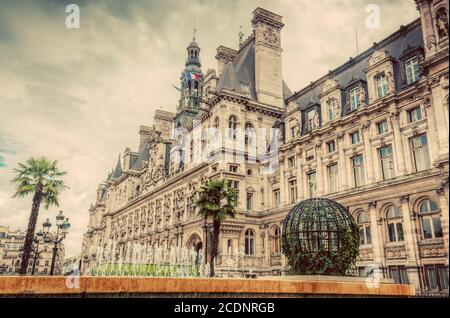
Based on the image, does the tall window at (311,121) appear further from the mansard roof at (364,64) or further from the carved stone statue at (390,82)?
the carved stone statue at (390,82)

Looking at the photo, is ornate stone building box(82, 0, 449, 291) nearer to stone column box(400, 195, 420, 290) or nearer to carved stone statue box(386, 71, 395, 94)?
stone column box(400, 195, 420, 290)

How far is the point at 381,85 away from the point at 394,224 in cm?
1001

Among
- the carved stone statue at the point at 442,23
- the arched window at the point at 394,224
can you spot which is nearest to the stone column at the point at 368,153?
the arched window at the point at 394,224

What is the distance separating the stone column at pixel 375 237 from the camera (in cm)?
2284

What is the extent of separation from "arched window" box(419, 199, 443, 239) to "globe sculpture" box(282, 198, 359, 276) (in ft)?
20.4

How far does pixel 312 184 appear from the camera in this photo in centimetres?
3038

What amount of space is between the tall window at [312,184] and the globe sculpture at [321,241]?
11894mm

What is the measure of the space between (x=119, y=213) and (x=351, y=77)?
5186 cm

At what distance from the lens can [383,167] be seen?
24297 millimetres

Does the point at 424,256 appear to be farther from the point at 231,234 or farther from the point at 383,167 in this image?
the point at 231,234

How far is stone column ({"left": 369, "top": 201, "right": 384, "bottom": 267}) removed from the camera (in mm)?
22844

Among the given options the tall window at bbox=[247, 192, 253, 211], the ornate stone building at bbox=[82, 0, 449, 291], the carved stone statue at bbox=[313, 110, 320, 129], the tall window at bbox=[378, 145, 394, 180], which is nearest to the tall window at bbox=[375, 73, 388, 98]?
the ornate stone building at bbox=[82, 0, 449, 291]

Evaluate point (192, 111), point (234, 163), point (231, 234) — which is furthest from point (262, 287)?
point (192, 111)

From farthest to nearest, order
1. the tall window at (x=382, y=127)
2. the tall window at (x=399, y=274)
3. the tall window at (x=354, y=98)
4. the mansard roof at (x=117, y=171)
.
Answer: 1. the mansard roof at (x=117, y=171)
2. the tall window at (x=354, y=98)
3. the tall window at (x=382, y=127)
4. the tall window at (x=399, y=274)
